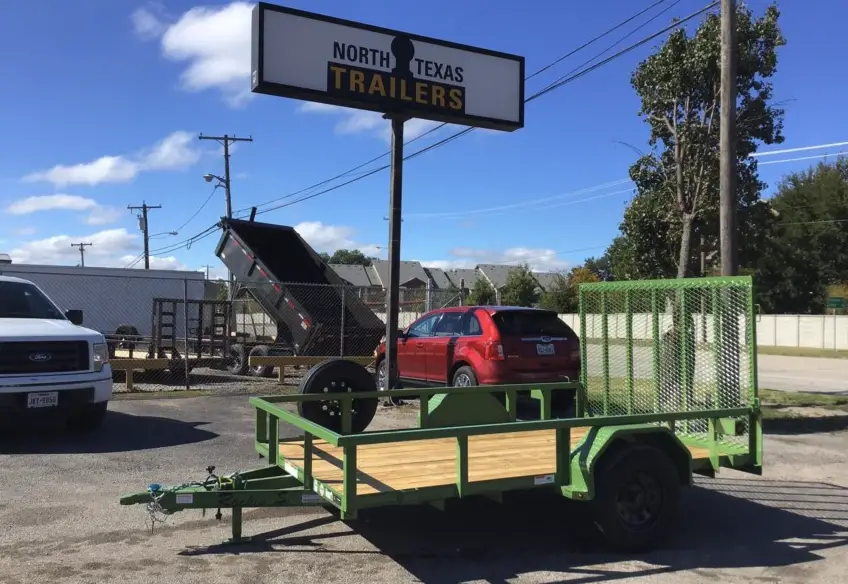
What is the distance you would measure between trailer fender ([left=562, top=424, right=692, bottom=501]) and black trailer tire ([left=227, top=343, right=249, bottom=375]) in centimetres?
1261

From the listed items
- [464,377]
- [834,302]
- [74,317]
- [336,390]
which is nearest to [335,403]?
[336,390]

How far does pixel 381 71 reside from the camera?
11922 millimetres

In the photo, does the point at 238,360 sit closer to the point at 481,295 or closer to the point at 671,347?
the point at 671,347

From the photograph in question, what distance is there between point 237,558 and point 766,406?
10.8 meters

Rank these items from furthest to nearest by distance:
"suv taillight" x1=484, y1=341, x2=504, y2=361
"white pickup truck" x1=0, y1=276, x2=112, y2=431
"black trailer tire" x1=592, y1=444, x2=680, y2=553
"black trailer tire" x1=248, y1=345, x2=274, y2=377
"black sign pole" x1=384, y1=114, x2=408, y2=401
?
"black trailer tire" x1=248, y1=345, x2=274, y2=377, "black sign pole" x1=384, y1=114, x2=408, y2=401, "suv taillight" x1=484, y1=341, x2=504, y2=361, "white pickup truck" x1=0, y1=276, x2=112, y2=431, "black trailer tire" x1=592, y1=444, x2=680, y2=553

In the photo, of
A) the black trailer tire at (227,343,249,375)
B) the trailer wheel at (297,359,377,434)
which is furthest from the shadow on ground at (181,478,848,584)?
the black trailer tire at (227,343,249,375)

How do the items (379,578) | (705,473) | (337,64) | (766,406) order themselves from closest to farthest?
(379,578) → (705,473) → (337,64) → (766,406)

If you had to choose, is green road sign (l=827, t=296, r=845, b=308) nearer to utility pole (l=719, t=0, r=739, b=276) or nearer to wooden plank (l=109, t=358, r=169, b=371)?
utility pole (l=719, t=0, r=739, b=276)

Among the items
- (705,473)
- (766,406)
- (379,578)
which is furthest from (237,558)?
(766,406)

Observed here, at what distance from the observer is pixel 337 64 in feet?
38.2

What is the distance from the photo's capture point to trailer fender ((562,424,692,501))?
4.92 m

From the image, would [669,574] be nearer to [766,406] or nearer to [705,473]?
[705,473]

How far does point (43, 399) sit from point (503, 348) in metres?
5.74

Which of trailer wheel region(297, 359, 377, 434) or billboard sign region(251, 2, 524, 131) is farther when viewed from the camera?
billboard sign region(251, 2, 524, 131)
